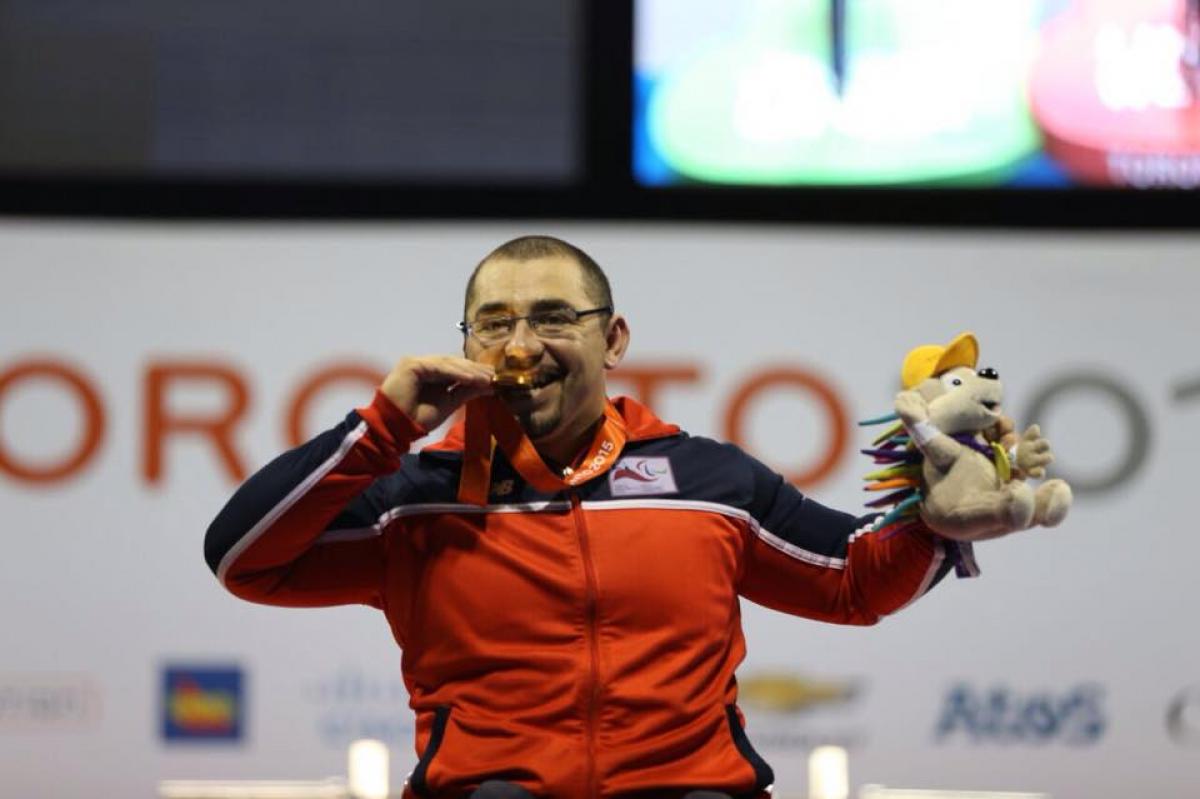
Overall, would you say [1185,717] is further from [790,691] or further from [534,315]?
[534,315]

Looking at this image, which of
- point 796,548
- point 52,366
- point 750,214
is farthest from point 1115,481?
point 52,366

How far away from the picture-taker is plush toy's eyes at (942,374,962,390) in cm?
245

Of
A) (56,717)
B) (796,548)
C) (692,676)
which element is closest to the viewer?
(692,676)

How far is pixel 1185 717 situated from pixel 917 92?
1.76 m

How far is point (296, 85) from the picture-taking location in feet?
15.9

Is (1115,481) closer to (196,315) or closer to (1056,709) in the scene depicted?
(1056,709)

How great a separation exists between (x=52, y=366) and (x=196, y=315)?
0.39m

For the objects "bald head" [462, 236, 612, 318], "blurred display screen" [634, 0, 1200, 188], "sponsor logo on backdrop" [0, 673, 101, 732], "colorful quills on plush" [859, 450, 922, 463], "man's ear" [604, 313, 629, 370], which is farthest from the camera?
"blurred display screen" [634, 0, 1200, 188]

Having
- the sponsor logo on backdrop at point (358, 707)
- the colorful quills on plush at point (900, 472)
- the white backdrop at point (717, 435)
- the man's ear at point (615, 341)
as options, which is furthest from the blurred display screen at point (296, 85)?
the colorful quills on plush at point (900, 472)

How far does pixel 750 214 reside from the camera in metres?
4.77

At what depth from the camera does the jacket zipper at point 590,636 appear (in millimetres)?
2430

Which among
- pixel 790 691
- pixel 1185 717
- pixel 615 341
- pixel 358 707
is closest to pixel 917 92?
pixel 790 691

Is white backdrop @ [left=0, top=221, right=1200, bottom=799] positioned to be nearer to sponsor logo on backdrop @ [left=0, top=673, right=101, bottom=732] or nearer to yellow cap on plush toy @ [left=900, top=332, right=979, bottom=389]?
sponsor logo on backdrop @ [left=0, top=673, right=101, bottom=732]

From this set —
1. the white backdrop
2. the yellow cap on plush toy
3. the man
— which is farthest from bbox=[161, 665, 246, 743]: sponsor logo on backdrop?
the yellow cap on plush toy
